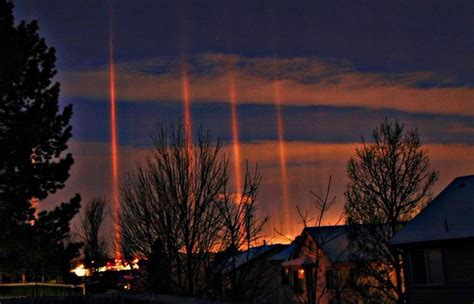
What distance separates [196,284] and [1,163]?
8.78 m

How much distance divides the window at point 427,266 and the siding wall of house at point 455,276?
250 mm

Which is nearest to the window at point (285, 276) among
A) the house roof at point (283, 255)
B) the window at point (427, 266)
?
the house roof at point (283, 255)

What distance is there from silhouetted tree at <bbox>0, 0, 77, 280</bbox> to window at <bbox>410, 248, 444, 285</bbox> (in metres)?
14.5

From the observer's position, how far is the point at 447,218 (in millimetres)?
25344

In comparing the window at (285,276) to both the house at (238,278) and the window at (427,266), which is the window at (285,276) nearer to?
the window at (427,266)

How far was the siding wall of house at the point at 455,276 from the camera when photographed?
76.3 feet

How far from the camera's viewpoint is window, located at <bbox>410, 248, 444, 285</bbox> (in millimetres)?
24453

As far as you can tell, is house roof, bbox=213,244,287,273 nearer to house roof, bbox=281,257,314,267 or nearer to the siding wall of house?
the siding wall of house

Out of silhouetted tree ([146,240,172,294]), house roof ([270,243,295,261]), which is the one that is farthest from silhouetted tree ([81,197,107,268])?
silhouetted tree ([146,240,172,294])

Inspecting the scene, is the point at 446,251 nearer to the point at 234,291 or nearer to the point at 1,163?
the point at 234,291

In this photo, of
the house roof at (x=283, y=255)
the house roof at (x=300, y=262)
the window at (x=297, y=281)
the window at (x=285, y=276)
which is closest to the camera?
the house roof at (x=300, y=262)

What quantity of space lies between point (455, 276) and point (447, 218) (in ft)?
8.61

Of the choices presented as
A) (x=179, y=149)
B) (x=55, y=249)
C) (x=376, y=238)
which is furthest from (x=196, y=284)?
(x=376, y=238)

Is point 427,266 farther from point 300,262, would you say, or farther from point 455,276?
point 300,262
